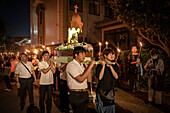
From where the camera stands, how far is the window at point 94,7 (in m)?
16.7

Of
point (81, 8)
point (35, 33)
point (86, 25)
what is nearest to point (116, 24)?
point (86, 25)

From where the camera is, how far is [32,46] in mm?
23219

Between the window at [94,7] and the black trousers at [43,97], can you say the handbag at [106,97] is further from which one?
the window at [94,7]

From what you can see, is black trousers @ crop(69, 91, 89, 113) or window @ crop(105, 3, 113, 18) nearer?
black trousers @ crop(69, 91, 89, 113)

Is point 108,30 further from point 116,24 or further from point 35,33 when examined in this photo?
point 35,33

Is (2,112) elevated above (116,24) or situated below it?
below

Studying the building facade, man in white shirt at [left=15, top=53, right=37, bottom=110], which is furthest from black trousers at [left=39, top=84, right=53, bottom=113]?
the building facade

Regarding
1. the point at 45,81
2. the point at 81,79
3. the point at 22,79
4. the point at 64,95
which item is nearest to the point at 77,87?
the point at 81,79

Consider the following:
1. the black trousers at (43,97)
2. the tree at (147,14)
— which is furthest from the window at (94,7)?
the black trousers at (43,97)

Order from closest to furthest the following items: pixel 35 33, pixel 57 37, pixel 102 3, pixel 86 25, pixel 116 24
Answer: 1. pixel 116 24
2. pixel 57 37
3. pixel 86 25
4. pixel 102 3
5. pixel 35 33

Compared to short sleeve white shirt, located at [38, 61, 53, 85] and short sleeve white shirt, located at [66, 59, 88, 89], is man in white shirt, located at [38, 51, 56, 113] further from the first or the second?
short sleeve white shirt, located at [66, 59, 88, 89]

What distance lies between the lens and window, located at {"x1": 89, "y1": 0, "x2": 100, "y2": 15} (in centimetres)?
1670

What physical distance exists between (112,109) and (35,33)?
21.8 metres

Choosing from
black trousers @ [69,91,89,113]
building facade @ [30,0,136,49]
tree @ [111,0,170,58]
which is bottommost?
black trousers @ [69,91,89,113]
